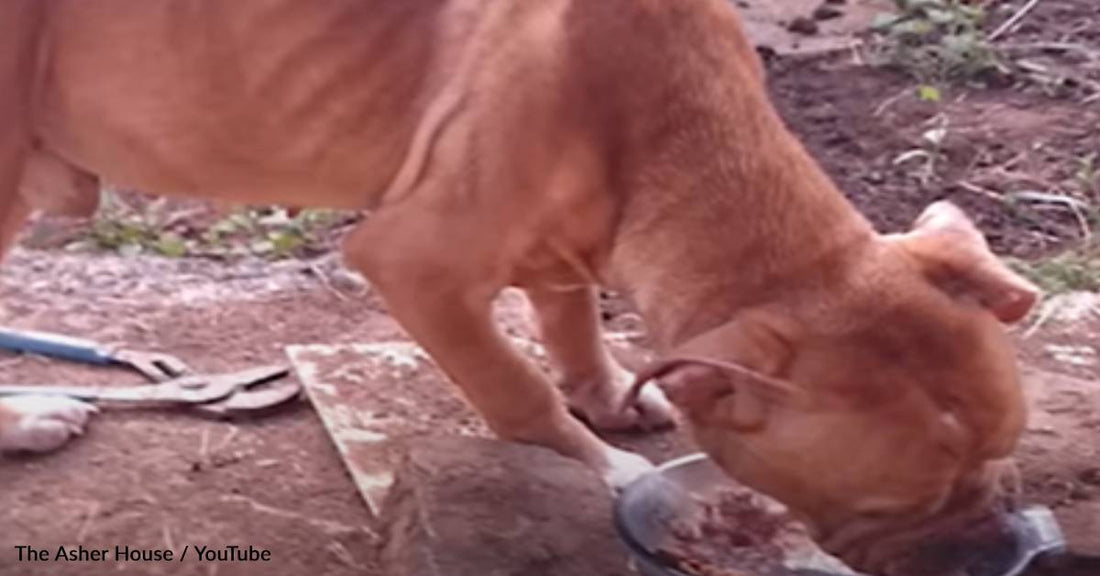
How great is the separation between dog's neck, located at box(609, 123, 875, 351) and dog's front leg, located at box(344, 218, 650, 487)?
269 mm

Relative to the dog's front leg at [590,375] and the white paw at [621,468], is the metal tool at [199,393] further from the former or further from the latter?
the white paw at [621,468]

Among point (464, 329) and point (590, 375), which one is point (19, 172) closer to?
point (464, 329)

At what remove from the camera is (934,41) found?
675 centimetres

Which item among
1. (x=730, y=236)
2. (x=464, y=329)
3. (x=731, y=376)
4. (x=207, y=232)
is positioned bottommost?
(x=207, y=232)

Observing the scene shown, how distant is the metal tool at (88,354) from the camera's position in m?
4.63

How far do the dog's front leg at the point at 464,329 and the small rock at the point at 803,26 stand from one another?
3.15m

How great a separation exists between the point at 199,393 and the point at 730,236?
4.54 ft

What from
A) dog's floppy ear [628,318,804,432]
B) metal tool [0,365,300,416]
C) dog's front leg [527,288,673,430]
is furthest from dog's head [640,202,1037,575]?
metal tool [0,365,300,416]

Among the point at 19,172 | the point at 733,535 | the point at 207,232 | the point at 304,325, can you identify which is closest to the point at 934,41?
the point at 207,232

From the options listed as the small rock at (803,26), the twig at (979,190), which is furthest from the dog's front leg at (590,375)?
→ the small rock at (803,26)

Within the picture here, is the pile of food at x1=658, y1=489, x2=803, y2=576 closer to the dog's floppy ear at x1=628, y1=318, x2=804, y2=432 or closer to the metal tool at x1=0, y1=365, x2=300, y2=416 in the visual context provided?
the dog's floppy ear at x1=628, y1=318, x2=804, y2=432

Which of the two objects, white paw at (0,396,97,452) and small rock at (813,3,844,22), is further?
small rock at (813,3,844,22)

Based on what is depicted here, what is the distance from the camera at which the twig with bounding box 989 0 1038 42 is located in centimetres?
687

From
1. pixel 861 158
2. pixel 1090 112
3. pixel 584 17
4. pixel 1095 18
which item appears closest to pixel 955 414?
pixel 584 17
